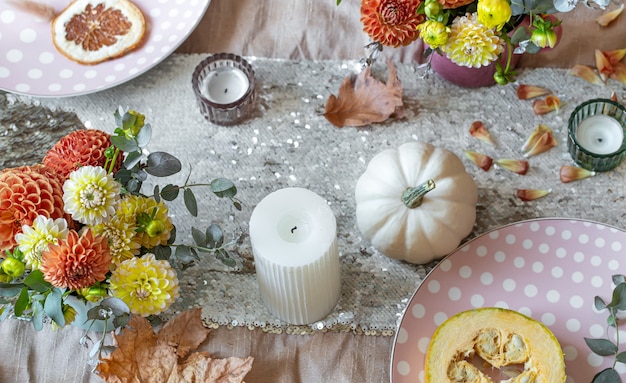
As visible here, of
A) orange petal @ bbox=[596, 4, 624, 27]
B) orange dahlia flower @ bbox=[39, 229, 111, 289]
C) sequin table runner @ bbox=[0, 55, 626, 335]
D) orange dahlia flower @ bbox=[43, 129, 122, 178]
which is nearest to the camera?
orange dahlia flower @ bbox=[39, 229, 111, 289]

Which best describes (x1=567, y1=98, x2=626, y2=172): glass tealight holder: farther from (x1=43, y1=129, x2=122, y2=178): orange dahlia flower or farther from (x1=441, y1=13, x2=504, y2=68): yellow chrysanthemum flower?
(x1=43, y1=129, x2=122, y2=178): orange dahlia flower

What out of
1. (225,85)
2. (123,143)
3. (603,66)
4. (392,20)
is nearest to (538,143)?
(603,66)

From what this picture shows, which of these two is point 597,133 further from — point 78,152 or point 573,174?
point 78,152

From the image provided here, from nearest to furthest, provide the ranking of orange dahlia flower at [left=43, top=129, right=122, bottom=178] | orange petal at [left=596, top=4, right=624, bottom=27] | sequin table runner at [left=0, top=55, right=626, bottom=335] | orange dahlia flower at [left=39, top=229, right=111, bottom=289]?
1. orange dahlia flower at [left=39, top=229, right=111, bottom=289]
2. orange dahlia flower at [left=43, top=129, right=122, bottom=178]
3. sequin table runner at [left=0, top=55, right=626, bottom=335]
4. orange petal at [left=596, top=4, right=624, bottom=27]

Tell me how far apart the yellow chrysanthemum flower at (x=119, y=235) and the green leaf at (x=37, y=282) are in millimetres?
68

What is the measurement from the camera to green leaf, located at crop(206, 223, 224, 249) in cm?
95

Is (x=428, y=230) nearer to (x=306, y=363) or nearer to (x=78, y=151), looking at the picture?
(x=306, y=363)

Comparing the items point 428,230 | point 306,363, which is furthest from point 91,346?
point 428,230

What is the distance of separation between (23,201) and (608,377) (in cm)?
62

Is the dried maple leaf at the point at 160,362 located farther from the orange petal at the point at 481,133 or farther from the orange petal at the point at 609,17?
the orange petal at the point at 609,17

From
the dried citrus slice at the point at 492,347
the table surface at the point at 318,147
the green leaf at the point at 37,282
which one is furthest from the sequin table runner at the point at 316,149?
the green leaf at the point at 37,282

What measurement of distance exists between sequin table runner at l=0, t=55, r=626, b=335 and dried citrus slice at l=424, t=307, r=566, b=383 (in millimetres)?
105

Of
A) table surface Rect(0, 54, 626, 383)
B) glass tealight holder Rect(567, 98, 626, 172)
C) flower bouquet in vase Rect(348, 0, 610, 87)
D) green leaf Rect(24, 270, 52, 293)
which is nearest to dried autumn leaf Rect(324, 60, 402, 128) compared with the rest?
table surface Rect(0, 54, 626, 383)

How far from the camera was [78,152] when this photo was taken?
867 millimetres
